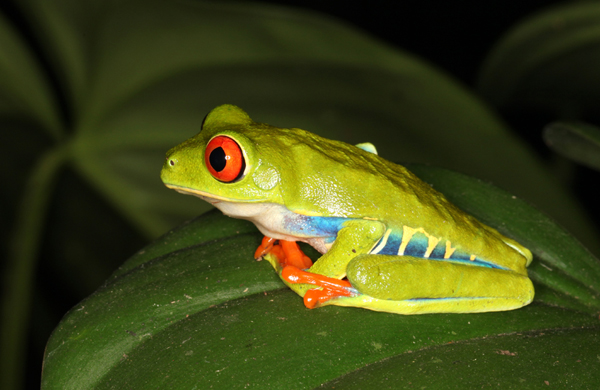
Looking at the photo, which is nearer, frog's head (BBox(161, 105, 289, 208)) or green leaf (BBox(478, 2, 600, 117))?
frog's head (BBox(161, 105, 289, 208))

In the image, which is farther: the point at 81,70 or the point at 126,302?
the point at 81,70

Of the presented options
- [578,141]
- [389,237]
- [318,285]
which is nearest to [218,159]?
[318,285]

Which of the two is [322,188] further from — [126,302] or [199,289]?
[126,302]

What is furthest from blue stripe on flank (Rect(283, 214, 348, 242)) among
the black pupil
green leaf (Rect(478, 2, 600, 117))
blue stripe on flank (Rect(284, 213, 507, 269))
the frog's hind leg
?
green leaf (Rect(478, 2, 600, 117))

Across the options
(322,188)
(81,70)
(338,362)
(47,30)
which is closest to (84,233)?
(81,70)

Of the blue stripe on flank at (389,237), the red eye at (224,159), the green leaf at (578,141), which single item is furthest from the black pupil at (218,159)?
the green leaf at (578,141)

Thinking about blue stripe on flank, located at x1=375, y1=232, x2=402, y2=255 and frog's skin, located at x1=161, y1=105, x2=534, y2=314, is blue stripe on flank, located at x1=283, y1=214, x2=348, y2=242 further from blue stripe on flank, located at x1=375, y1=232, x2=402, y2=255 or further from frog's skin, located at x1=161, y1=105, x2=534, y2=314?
blue stripe on flank, located at x1=375, y1=232, x2=402, y2=255

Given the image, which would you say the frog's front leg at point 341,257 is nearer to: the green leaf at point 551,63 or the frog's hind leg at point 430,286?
the frog's hind leg at point 430,286
